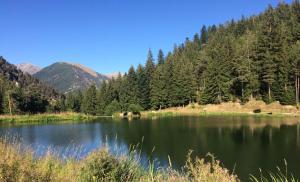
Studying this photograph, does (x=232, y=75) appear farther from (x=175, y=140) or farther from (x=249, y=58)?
(x=175, y=140)

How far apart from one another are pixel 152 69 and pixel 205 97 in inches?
938

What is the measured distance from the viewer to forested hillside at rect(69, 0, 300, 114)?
6297 cm

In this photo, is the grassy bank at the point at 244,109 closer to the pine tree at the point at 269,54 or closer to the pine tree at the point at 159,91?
the pine tree at the point at 269,54

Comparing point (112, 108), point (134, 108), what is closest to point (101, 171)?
point (134, 108)

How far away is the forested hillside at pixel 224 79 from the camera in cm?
6297

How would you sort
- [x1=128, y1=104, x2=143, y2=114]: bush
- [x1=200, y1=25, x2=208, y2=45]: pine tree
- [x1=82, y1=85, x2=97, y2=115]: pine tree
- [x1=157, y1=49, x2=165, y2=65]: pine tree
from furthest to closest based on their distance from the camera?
[x1=200, y1=25, x2=208, y2=45]: pine tree, [x1=157, y1=49, x2=165, y2=65]: pine tree, [x1=82, y1=85, x2=97, y2=115]: pine tree, [x1=128, y1=104, x2=143, y2=114]: bush

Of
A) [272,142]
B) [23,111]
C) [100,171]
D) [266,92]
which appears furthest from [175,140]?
[23,111]

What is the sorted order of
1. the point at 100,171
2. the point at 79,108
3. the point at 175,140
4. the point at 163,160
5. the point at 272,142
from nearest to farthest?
1. the point at 100,171
2. the point at 163,160
3. the point at 272,142
4. the point at 175,140
5. the point at 79,108

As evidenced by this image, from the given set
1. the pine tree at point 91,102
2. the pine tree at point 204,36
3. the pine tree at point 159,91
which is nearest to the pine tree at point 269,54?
the pine tree at point 159,91

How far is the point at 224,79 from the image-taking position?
73375 mm

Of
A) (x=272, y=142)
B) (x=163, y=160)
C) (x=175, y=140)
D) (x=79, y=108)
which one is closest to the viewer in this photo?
(x=163, y=160)

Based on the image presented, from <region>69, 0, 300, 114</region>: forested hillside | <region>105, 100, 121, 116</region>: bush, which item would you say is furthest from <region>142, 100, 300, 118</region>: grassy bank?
<region>105, 100, 121, 116</region>: bush

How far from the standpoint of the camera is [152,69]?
94.2m

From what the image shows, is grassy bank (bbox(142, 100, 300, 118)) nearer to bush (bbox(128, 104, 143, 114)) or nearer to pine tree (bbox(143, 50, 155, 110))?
bush (bbox(128, 104, 143, 114))
